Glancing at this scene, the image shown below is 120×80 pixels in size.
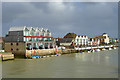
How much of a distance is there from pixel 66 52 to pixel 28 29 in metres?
28.5

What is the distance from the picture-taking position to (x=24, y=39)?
6825 cm

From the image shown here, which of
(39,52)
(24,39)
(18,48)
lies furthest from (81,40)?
(18,48)

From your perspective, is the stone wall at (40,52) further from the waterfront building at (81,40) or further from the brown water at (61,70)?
the waterfront building at (81,40)

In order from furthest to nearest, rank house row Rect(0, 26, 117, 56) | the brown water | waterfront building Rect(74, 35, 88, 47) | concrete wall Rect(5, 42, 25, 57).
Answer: waterfront building Rect(74, 35, 88, 47) < house row Rect(0, 26, 117, 56) < concrete wall Rect(5, 42, 25, 57) < the brown water

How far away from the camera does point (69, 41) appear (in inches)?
4631

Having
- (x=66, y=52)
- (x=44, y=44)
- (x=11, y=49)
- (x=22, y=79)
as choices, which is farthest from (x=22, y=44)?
(x=22, y=79)

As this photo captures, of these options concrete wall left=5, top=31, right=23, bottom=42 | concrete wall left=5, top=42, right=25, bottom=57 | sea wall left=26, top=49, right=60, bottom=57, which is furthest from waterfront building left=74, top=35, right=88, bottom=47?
concrete wall left=5, top=42, right=25, bottom=57

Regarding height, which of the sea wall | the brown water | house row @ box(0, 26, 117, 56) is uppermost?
house row @ box(0, 26, 117, 56)

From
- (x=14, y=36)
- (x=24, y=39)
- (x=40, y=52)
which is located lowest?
(x=40, y=52)

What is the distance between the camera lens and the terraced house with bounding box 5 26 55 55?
6788 cm

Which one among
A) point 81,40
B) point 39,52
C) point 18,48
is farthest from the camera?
point 81,40

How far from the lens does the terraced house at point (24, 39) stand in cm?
6788

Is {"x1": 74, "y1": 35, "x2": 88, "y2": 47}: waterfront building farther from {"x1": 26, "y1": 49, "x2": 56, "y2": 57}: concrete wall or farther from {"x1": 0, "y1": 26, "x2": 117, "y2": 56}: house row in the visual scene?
{"x1": 26, "y1": 49, "x2": 56, "y2": 57}: concrete wall

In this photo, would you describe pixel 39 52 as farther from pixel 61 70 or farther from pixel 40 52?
pixel 61 70
